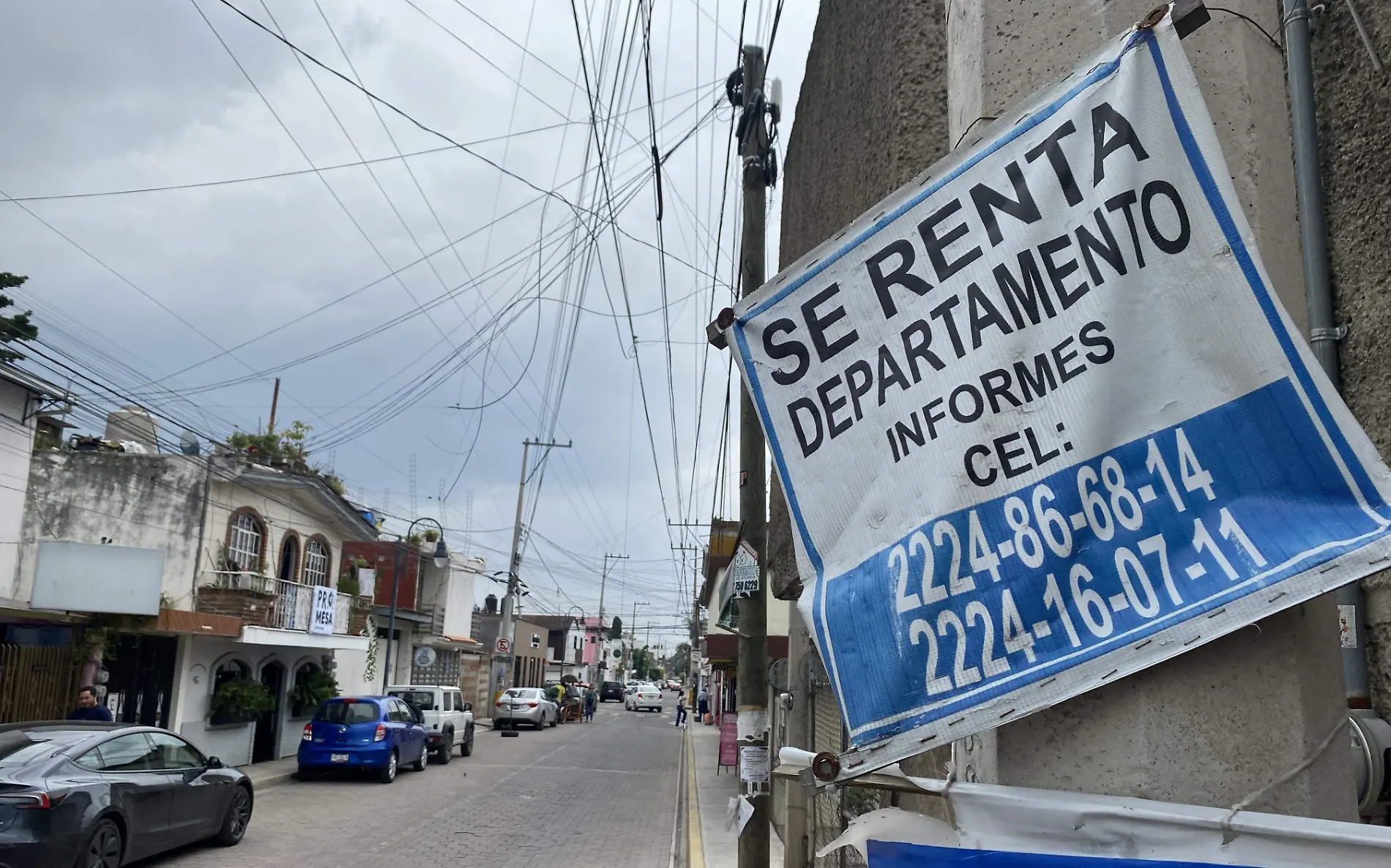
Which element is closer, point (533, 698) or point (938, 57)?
point (938, 57)

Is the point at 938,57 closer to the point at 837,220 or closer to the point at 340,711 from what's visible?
the point at 837,220

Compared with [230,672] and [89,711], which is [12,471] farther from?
[89,711]

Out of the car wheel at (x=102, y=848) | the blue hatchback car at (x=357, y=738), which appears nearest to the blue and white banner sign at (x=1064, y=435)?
the car wheel at (x=102, y=848)

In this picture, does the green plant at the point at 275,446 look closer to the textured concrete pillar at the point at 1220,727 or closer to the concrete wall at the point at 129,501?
the concrete wall at the point at 129,501

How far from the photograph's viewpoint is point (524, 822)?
14.0 meters

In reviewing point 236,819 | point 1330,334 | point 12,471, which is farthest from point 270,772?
point 1330,334

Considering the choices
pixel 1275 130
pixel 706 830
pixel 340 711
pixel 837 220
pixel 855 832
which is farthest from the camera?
pixel 340 711

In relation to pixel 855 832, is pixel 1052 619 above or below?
above

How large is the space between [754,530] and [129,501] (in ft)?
54.1

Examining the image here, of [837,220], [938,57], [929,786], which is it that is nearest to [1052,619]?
[929,786]

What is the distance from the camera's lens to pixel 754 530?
7.54 metres

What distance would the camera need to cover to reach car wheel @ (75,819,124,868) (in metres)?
8.66

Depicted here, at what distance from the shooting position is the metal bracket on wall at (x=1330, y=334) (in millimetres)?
3322

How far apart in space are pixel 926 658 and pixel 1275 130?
1728 millimetres
